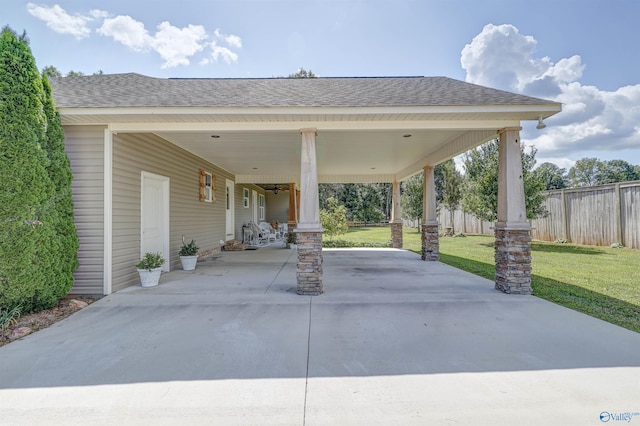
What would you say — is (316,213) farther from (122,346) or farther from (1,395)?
(1,395)

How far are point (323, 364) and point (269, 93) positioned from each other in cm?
464

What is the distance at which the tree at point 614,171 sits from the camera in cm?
3880

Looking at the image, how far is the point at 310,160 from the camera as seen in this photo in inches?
207

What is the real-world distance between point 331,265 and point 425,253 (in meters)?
2.93

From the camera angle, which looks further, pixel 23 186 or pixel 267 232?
pixel 267 232

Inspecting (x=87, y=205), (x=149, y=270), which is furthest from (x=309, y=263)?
(x=87, y=205)

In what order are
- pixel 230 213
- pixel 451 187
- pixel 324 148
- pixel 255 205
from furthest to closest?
pixel 451 187 → pixel 255 205 → pixel 230 213 → pixel 324 148

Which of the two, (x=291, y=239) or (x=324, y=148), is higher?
(x=324, y=148)

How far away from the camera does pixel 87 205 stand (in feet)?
16.9

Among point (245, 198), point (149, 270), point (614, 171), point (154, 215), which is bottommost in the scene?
point (149, 270)

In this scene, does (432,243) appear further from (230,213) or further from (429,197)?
(230,213)

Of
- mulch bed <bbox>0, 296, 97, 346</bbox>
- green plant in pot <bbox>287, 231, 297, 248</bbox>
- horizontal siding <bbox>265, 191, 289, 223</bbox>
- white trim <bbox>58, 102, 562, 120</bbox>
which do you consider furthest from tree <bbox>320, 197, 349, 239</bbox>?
mulch bed <bbox>0, 296, 97, 346</bbox>

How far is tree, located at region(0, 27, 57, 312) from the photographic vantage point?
3.87 meters

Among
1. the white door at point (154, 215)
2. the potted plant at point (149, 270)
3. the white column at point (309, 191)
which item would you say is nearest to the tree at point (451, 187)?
the white column at point (309, 191)
